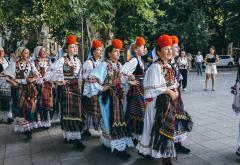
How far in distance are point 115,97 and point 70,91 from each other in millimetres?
1085

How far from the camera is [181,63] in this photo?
14344 mm

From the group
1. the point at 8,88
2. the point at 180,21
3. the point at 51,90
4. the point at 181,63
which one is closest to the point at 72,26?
the point at 181,63

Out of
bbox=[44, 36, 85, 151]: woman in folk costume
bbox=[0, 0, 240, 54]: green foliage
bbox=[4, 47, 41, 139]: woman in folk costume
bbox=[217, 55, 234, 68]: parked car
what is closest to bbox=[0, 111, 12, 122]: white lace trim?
bbox=[4, 47, 41, 139]: woman in folk costume

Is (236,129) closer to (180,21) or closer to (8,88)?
(8,88)

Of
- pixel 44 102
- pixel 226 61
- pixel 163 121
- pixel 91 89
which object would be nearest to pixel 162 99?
pixel 163 121

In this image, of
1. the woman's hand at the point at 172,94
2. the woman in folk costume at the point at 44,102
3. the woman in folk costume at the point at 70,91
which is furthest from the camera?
the woman in folk costume at the point at 44,102

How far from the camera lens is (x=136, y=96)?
247 inches

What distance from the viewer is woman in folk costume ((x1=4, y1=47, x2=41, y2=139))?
7396 mm

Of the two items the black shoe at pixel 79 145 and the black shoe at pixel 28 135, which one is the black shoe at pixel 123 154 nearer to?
the black shoe at pixel 79 145

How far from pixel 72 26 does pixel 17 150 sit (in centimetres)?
908

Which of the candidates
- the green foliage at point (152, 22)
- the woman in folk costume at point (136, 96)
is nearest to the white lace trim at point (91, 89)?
the woman in folk costume at point (136, 96)

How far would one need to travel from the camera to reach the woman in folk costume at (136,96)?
6.20 m

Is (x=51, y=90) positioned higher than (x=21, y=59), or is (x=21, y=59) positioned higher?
(x=21, y=59)

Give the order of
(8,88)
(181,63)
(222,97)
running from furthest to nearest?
(181,63) → (222,97) → (8,88)
